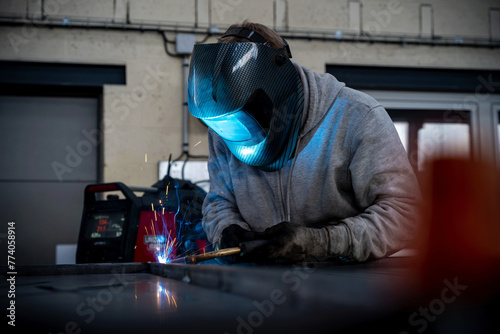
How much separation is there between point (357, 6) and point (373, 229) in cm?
328

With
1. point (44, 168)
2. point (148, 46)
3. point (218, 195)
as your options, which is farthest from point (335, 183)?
point (44, 168)

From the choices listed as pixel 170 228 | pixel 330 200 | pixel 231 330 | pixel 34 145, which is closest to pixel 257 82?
pixel 330 200

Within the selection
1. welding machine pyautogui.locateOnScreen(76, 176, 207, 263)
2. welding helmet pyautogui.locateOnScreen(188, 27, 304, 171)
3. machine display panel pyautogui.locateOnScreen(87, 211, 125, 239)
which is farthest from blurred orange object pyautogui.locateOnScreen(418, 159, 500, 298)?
machine display panel pyautogui.locateOnScreen(87, 211, 125, 239)

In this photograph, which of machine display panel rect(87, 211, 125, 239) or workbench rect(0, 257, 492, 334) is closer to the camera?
workbench rect(0, 257, 492, 334)

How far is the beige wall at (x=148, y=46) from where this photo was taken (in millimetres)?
3662

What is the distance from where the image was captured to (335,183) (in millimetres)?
1465

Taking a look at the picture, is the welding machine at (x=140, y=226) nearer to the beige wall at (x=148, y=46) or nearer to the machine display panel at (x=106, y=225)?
the machine display panel at (x=106, y=225)

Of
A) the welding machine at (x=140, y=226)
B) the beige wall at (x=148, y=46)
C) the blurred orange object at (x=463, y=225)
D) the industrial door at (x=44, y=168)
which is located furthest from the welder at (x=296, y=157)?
the industrial door at (x=44, y=168)

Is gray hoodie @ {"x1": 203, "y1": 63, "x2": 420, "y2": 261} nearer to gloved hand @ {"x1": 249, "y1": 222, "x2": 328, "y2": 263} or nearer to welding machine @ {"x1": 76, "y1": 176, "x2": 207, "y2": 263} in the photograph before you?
gloved hand @ {"x1": 249, "y1": 222, "x2": 328, "y2": 263}

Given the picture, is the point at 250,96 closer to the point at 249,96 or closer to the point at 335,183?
the point at 249,96

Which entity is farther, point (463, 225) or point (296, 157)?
point (296, 157)

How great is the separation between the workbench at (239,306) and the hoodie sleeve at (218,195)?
0.78 meters

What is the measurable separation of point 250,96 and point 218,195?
531 mm

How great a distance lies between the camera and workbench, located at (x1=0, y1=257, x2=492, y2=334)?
1.57ft
